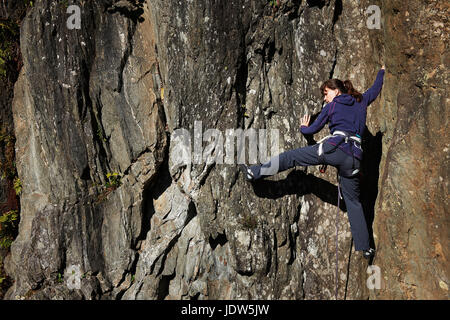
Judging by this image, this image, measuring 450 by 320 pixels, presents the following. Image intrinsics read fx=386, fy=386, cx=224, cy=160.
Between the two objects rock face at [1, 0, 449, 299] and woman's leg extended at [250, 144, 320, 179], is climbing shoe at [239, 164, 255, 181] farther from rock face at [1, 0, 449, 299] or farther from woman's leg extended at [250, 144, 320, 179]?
rock face at [1, 0, 449, 299]

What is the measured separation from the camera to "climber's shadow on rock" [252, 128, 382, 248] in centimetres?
816

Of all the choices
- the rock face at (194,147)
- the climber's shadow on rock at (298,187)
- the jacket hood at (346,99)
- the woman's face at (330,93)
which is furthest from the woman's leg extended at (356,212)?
the woman's face at (330,93)

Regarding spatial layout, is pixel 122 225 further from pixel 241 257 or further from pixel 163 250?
pixel 241 257

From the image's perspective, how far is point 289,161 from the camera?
7.35 m

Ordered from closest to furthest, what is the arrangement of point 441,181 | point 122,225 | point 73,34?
point 441,181
point 73,34
point 122,225

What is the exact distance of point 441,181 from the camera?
6.91 metres

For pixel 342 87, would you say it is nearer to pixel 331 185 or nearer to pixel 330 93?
pixel 330 93

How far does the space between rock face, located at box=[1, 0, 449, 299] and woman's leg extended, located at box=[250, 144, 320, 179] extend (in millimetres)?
760

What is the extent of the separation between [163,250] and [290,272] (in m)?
2.84

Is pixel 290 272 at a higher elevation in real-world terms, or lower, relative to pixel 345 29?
lower

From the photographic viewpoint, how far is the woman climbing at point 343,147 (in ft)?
23.2

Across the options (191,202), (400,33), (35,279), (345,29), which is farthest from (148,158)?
(400,33)


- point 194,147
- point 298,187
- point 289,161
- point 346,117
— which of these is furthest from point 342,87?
point 194,147

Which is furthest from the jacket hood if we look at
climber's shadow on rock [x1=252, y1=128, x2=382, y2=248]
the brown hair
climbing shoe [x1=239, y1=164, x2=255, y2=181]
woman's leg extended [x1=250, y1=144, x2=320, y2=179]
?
climbing shoe [x1=239, y1=164, x2=255, y2=181]
